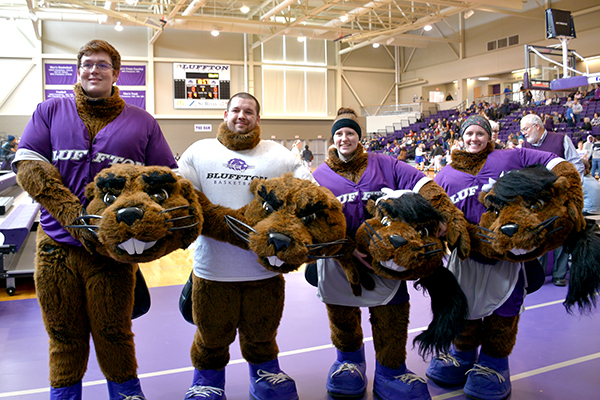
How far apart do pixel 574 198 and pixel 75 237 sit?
2.29m

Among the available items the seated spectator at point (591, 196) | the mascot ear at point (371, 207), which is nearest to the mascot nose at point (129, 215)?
the mascot ear at point (371, 207)

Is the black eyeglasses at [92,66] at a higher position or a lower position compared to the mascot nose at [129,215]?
higher

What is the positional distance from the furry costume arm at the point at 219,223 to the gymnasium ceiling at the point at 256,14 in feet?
48.7

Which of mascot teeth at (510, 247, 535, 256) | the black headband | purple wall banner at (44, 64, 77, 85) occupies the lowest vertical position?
mascot teeth at (510, 247, 535, 256)

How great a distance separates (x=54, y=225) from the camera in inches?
77.7

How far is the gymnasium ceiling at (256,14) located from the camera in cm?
1686

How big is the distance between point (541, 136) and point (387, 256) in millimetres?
3197

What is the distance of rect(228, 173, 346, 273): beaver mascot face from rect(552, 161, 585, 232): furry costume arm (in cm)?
116

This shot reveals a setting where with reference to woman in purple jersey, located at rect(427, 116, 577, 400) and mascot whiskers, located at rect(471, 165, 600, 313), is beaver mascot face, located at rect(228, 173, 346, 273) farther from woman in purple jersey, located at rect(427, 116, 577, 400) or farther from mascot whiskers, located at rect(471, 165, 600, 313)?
woman in purple jersey, located at rect(427, 116, 577, 400)

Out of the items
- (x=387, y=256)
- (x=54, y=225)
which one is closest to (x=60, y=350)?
(x=54, y=225)

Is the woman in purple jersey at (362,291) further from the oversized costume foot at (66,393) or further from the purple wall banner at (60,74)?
the purple wall banner at (60,74)

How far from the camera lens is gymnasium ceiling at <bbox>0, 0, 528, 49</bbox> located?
1686 cm

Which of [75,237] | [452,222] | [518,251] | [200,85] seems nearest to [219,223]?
[75,237]

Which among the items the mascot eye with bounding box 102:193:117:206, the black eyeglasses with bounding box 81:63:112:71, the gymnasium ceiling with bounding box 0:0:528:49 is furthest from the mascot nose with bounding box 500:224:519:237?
the gymnasium ceiling with bounding box 0:0:528:49
